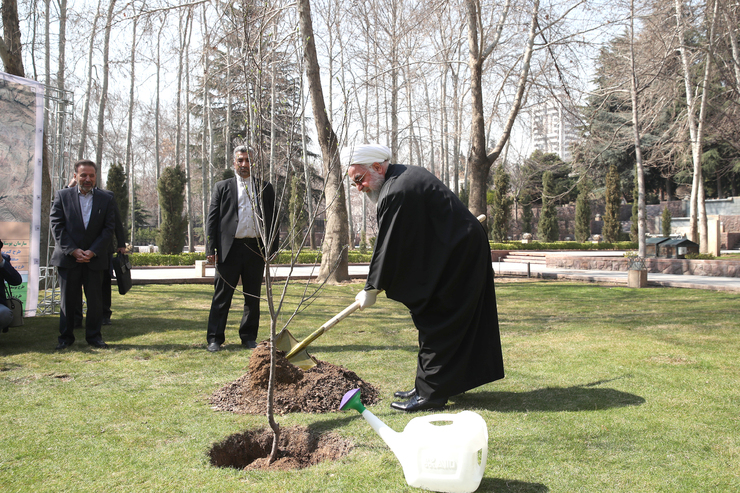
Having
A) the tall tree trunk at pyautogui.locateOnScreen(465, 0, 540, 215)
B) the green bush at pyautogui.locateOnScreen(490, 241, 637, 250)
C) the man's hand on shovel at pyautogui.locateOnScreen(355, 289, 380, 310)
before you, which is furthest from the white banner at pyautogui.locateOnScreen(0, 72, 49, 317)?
the green bush at pyautogui.locateOnScreen(490, 241, 637, 250)

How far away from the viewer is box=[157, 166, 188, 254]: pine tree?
21797mm

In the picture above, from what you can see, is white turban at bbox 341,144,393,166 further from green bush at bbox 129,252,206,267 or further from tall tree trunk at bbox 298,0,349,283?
green bush at bbox 129,252,206,267

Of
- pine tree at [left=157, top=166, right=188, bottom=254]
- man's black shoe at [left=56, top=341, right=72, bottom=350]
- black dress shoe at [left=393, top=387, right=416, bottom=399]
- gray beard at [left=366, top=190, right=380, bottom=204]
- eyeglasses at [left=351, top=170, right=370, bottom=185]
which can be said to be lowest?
black dress shoe at [left=393, top=387, right=416, bottom=399]

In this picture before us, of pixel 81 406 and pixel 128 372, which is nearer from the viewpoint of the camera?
pixel 81 406

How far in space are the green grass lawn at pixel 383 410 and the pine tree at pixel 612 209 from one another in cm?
2850

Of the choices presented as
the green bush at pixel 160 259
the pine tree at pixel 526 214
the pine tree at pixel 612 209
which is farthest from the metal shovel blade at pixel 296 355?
the pine tree at pixel 526 214

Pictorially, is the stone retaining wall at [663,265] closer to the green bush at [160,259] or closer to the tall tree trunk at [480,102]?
the tall tree trunk at [480,102]

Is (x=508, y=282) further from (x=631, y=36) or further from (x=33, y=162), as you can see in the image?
(x=33, y=162)

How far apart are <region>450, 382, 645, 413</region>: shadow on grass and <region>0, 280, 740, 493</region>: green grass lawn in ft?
0.04

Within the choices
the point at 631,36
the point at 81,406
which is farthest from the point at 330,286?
the point at 631,36

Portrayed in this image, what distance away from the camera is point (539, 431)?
2.93 m

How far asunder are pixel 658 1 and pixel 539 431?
14.4 meters

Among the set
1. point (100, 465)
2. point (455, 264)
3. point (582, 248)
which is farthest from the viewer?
point (582, 248)

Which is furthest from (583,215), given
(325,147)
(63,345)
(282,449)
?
(282,449)
